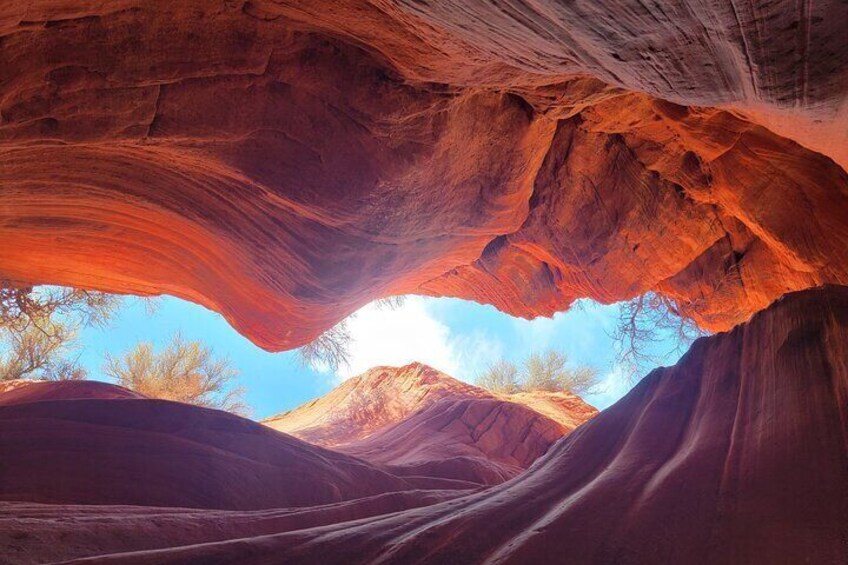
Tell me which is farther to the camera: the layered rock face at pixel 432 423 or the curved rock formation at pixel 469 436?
the curved rock formation at pixel 469 436

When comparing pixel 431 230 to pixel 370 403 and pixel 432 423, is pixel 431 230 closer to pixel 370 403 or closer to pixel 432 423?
pixel 432 423

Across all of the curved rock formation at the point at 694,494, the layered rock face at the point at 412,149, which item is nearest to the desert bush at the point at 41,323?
the layered rock face at the point at 412,149

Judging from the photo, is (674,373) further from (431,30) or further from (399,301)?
(399,301)

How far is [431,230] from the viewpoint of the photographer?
6219 mm

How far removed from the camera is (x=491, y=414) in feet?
34.1

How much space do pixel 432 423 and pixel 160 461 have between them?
6.40 metres

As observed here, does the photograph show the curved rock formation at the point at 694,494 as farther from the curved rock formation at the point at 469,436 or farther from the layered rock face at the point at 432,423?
the curved rock formation at the point at 469,436

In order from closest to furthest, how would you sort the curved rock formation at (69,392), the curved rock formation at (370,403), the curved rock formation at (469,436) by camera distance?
the curved rock formation at (69,392) < the curved rock formation at (469,436) < the curved rock formation at (370,403)

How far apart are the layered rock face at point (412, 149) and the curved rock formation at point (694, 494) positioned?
1215 millimetres

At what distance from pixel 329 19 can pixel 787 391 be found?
12.0 feet

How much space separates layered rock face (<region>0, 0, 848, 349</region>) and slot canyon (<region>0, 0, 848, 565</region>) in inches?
1.0

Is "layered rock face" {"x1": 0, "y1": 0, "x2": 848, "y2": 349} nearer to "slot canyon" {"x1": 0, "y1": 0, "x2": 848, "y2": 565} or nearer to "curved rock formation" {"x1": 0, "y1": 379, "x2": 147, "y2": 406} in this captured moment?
"slot canyon" {"x1": 0, "y1": 0, "x2": 848, "y2": 565}

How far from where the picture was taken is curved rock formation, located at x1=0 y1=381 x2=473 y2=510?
156 inches

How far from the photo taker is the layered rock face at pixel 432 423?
7680 mm
